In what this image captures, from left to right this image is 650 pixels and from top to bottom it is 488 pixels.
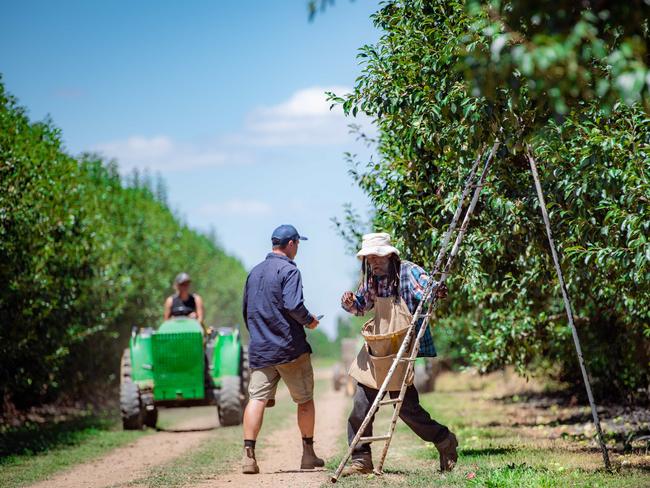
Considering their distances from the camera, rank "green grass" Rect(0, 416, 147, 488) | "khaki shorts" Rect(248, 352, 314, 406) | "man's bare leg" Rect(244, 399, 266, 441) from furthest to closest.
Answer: "green grass" Rect(0, 416, 147, 488) → "khaki shorts" Rect(248, 352, 314, 406) → "man's bare leg" Rect(244, 399, 266, 441)

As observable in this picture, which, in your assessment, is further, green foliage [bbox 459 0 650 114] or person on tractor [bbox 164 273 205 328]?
person on tractor [bbox 164 273 205 328]

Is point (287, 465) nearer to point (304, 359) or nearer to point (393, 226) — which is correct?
point (304, 359)

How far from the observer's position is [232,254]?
3150 inches

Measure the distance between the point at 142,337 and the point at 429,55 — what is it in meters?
9.09

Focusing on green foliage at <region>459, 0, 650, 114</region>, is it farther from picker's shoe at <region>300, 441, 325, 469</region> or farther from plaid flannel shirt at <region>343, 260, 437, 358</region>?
picker's shoe at <region>300, 441, 325, 469</region>

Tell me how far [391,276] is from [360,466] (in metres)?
1.65

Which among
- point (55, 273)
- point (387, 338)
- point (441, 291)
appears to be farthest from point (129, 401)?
point (441, 291)

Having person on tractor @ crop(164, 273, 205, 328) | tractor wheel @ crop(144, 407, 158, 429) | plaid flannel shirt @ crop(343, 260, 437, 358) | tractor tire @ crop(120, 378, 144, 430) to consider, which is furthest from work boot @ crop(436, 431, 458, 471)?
tractor wheel @ crop(144, 407, 158, 429)

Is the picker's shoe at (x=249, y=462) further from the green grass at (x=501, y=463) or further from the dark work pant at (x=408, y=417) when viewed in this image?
the dark work pant at (x=408, y=417)

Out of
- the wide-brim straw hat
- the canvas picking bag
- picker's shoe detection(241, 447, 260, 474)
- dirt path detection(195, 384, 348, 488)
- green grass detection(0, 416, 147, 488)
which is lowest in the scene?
green grass detection(0, 416, 147, 488)

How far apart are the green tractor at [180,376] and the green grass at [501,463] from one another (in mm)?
2426

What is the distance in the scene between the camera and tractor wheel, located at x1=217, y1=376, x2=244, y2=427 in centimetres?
1546

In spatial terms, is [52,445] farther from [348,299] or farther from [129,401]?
[348,299]

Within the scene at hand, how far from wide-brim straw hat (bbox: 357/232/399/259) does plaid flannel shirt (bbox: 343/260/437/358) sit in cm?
21
